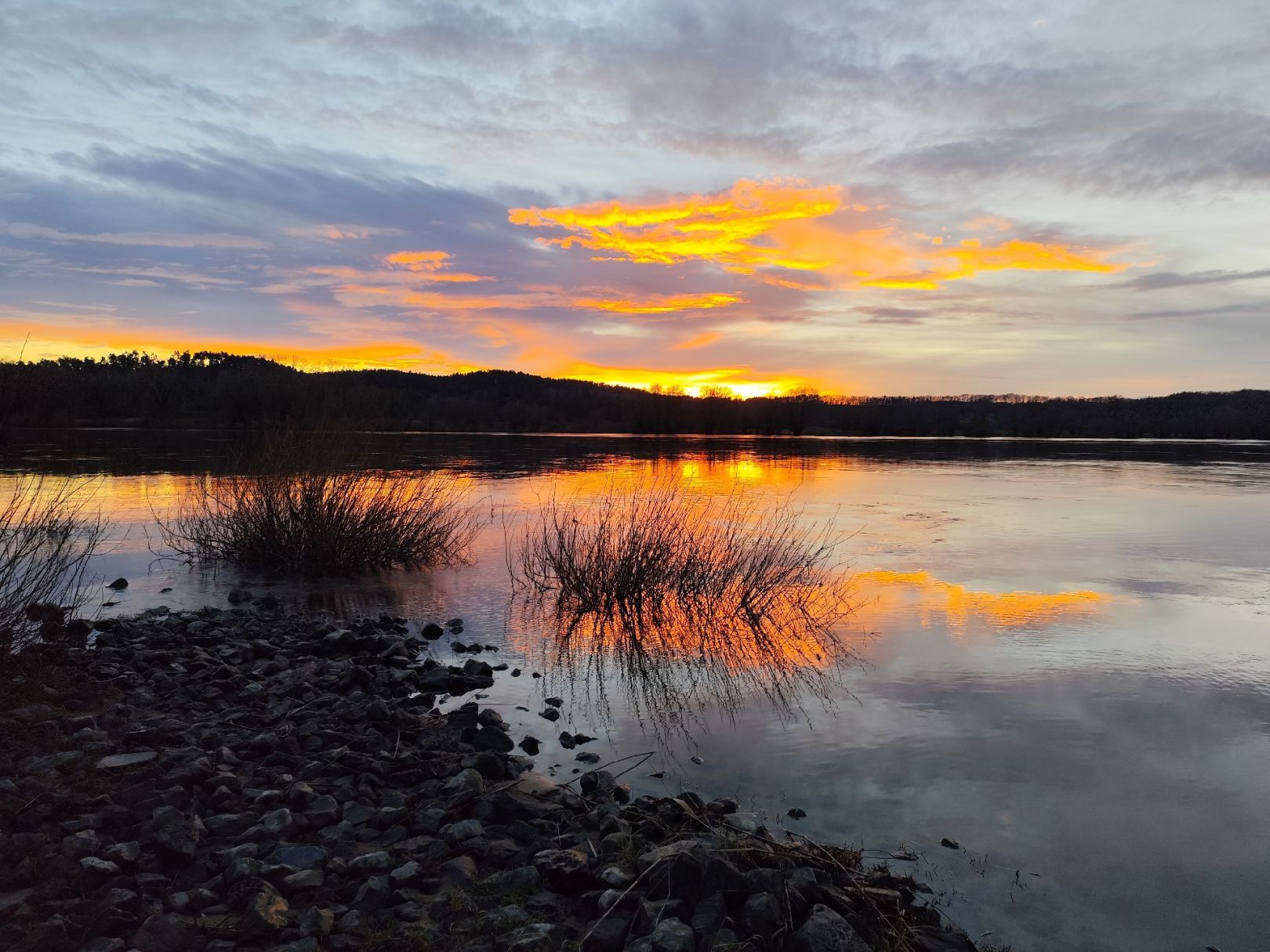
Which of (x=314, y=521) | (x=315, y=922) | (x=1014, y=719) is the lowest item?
(x=1014, y=719)

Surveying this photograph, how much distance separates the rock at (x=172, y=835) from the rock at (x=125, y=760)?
0.86 meters

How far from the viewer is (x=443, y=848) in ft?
15.2

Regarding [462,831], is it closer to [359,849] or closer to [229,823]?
[359,849]

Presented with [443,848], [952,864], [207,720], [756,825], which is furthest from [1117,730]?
[207,720]

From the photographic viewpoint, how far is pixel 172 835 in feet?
14.2

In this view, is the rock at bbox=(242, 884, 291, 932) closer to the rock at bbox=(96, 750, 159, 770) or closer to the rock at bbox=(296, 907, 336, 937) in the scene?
the rock at bbox=(296, 907, 336, 937)

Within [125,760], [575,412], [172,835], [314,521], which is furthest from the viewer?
[575,412]

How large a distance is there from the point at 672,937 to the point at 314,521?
1193cm

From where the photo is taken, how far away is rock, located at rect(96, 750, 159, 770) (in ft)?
17.0

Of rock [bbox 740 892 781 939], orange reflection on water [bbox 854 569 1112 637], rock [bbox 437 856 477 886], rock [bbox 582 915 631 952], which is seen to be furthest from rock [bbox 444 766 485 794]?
orange reflection on water [bbox 854 569 1112 637]

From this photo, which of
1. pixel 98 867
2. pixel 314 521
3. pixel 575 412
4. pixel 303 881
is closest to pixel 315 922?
pixel 303 881

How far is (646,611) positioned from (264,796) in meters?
7.65

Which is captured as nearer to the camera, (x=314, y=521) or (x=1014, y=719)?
(x=1014, y=719)

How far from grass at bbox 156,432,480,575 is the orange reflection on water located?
8167 mm
